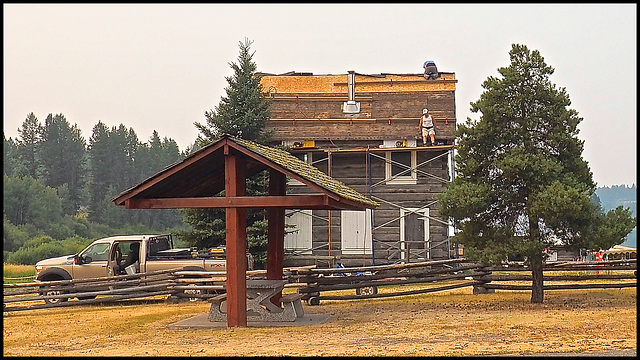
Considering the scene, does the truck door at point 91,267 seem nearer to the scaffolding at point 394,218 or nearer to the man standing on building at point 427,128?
the scaffolding at point 394,218

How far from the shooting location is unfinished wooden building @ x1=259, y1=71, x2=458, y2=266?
110ft

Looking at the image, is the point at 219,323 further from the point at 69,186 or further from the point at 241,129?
the point at 69,186

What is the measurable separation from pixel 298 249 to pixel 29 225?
1580 inches

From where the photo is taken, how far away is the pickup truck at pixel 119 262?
2447 cm

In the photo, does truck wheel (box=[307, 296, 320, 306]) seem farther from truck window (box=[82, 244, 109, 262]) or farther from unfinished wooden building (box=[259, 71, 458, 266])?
unfinished wooden building (box=[259, 71, 458, 266])

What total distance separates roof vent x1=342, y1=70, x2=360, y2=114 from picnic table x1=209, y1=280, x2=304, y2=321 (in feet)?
58.9

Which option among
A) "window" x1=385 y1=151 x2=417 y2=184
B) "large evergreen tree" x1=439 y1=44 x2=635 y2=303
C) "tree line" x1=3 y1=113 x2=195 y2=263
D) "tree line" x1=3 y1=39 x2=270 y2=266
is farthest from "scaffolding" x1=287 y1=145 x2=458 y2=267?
"tree line" x1=3 y1=113 x2=195 y2=263

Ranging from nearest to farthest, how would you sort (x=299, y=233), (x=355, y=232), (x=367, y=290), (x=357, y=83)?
(x=367, y=290) < (x=355, y=232) < (x=299, y=233) < (x=357, y=83)

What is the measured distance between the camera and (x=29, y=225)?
67.2 meters

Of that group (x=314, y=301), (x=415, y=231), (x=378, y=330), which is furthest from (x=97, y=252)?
(x=415, y=231)

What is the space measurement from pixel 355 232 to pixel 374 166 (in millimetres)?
2803

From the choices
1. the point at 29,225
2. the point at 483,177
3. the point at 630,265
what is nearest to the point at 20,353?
the point at 483,177

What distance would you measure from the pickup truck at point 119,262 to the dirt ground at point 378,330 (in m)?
1.54

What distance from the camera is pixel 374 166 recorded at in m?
34.0
